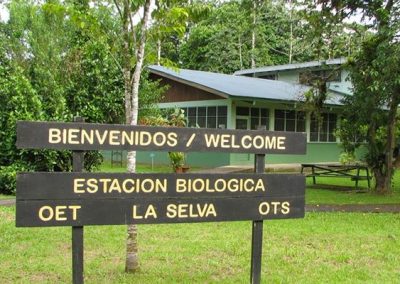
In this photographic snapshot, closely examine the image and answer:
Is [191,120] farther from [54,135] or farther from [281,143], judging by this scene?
[54,135]

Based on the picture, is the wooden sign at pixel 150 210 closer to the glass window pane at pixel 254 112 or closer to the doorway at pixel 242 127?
the doorway at pixel 242 127

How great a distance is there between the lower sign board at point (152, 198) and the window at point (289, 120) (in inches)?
804

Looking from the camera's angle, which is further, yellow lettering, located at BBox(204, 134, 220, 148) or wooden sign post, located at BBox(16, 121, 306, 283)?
yellow lettering, located at BBox(204, 134, 220, 148)

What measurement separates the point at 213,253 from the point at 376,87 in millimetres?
6502

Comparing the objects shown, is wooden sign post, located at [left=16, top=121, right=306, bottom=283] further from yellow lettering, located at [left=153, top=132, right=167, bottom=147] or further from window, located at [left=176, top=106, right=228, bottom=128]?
window, located at [left=176, top=106, right=228, bottom=128]

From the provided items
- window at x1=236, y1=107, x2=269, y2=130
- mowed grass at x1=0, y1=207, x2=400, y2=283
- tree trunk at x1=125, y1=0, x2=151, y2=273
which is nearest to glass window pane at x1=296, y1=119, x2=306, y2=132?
window at x1=236, y1=107, x2=269, y2=130

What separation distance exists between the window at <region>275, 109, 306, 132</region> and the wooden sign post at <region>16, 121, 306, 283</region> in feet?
66.9

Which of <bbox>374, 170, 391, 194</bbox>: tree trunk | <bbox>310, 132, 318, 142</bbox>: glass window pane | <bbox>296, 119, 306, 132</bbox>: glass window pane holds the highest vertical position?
<bbox>296, 119, 306, 132</bbox>: glass window pane

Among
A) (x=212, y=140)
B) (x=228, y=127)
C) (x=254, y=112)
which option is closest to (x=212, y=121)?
(x=228, y=127)

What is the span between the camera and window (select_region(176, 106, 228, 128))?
77.1ft

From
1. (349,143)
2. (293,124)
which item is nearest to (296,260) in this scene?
(349,143)

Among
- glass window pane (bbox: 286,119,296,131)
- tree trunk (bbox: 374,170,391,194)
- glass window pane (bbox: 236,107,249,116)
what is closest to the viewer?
tree trunk (bbox: 374,170,391,194)

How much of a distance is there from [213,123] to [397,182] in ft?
27.3

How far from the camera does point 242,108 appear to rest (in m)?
23.9
